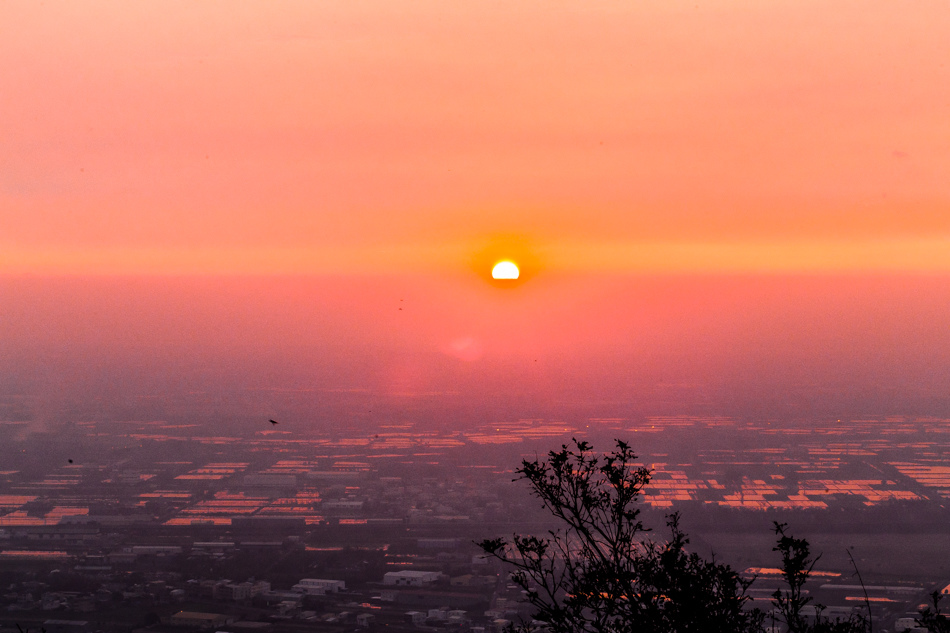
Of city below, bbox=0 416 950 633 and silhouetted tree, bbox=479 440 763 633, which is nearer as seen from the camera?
silhouetted tree, bbox=479 440 763 633

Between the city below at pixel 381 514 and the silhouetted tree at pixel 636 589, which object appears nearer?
the silhouetted tree at pixel 636 589

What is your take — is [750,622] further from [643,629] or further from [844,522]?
[844,522]

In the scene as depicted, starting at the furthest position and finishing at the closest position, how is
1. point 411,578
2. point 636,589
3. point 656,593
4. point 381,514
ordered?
point 381,514
point 411,578
point 636,589
point 656,593

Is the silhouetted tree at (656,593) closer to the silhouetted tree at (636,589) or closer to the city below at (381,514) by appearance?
the silhouetted tree at (636,589)

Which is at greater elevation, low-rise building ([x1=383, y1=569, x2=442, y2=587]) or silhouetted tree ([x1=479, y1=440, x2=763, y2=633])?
silhouetted tree ([x1=479, y1=440, x2=763, y2=633])

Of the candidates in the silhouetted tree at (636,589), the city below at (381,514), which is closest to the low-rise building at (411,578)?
the city below at (381,514)

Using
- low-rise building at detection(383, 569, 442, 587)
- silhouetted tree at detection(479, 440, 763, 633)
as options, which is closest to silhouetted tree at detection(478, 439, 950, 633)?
silhouetted tree at detection(479, 440, 763, 633)

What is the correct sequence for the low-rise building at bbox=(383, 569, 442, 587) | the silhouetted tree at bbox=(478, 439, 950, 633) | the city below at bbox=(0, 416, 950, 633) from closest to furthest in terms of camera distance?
1. the silhouetted tree at bbox=(478, 439, 950, 633)
2. the city below at bbox=(0, 416, 950, 633)
3. the low-rise building at bbox=(383, 569, 442, 587)

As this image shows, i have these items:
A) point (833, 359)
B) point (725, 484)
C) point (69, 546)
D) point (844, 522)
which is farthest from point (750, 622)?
point (833, 359)

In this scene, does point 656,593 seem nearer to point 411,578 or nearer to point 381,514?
point 411,578

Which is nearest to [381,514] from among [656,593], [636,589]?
[636,589]

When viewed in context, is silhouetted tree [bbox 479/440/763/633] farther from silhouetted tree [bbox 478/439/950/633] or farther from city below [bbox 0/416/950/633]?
city below [bbox 0/416/950/633]

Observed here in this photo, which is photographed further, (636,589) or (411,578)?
(411,578)
